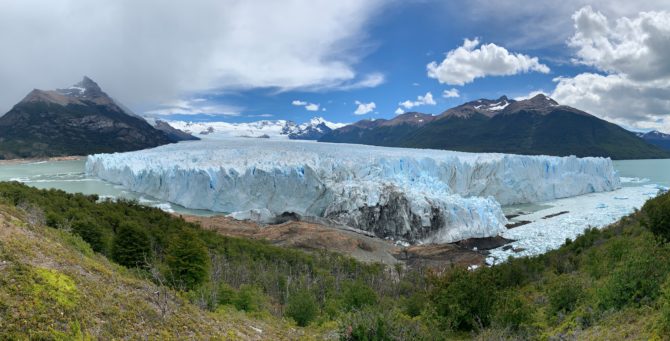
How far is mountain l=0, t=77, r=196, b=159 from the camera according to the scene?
10681 centimetres

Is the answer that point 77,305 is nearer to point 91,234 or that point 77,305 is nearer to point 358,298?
point 358,298

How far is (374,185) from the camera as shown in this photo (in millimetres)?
37344

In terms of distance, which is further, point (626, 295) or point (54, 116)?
point (54, 116)

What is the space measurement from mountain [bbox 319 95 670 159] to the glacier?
93.7 metres

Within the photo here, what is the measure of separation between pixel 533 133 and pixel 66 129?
15417cm

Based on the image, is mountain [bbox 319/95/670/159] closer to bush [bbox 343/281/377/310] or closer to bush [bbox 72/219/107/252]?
bush [bbox 343/281/377/310]

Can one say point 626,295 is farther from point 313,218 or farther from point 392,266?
point 313,218

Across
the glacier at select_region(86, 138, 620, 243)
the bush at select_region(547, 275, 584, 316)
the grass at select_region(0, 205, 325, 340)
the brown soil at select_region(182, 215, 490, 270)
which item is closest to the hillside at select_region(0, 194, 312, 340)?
the grass at select_region(0, 205, 325, 340)

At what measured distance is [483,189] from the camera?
46.1 meters

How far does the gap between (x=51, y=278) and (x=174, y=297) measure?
6.97 feet

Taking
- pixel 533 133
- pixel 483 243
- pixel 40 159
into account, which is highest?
pixel 533 133

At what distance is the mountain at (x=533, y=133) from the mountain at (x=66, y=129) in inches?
4168

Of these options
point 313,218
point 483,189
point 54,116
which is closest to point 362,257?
point 313,218

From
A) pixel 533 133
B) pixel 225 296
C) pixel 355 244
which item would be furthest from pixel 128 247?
pixel 533 133
